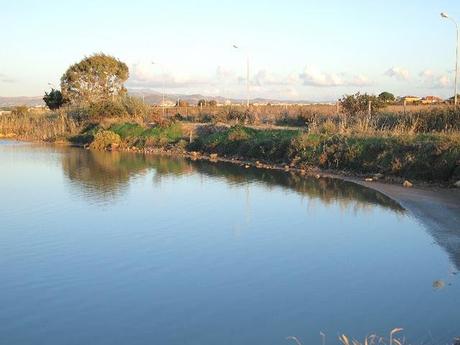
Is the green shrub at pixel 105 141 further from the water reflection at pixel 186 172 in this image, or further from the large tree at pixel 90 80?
the large tree at pixel 90 80

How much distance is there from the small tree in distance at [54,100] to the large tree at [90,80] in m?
2.66

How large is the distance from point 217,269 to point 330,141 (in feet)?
55.0

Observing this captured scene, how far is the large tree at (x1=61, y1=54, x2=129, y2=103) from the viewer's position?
7075cm

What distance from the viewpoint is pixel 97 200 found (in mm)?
17719

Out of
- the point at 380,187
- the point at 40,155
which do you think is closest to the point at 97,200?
the point at 380,187

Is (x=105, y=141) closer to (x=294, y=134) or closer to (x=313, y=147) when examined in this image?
(x=294, y=134)

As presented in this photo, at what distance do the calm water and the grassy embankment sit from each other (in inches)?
149

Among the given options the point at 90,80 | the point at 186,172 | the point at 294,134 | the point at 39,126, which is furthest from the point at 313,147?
the point at 90,80

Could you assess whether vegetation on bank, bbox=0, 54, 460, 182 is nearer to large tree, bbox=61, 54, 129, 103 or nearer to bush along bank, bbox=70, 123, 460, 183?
bush along bank, bbox=70, 123, 460, 183

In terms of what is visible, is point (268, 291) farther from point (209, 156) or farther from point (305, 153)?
point (209, 156)

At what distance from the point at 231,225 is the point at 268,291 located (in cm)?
514

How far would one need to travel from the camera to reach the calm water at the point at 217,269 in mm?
7543

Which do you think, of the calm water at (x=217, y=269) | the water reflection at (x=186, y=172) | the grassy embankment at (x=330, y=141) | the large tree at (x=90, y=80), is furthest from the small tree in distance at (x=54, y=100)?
the calm water at (x=217, y=269)

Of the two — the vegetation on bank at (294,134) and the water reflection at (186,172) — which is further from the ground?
the vegetation on bank at (294,134)
